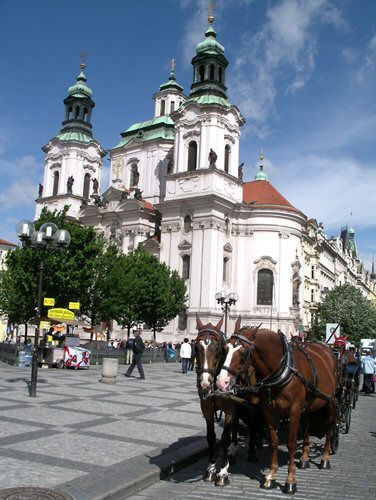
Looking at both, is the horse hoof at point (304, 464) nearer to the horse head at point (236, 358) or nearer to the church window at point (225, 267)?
the horse head at point (236, 358)

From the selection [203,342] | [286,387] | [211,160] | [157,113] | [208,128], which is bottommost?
[286,387]

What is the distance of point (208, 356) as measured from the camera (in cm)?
671

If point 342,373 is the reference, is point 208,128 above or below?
above

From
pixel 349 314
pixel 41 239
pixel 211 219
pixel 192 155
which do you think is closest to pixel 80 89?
pixel 192 155

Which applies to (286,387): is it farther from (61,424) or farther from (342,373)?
(61,424)

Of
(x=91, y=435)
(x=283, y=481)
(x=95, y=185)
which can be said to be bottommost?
(x=283, y=481)

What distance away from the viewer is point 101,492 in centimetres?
608

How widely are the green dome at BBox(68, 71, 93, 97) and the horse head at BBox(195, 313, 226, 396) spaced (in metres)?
65.7

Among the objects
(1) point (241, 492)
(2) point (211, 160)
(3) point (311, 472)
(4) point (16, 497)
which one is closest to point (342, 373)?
(3) point (311, 472)

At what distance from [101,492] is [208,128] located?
50.1 meters

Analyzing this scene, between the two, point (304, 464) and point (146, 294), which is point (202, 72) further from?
point (304, 464)

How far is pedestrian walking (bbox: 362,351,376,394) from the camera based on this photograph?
22.6 meters

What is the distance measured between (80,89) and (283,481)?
2641 inches

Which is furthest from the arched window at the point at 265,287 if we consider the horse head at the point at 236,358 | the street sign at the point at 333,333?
the horse head at the point at 236,358
